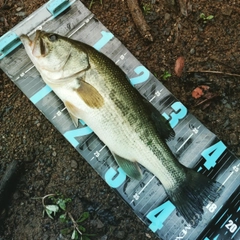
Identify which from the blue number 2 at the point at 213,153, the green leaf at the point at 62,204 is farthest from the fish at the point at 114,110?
the green leaf at the point at 62,204

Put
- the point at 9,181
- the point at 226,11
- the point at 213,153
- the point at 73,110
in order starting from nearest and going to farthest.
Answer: the point at 73,110, the point at 9,181, the point at 213,153, the point at 226,11

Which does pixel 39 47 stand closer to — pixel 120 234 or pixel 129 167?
pixel 129 167

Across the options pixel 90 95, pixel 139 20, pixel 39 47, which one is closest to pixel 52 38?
pixel 39 47

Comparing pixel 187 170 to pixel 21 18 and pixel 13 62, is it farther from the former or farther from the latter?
pixel 21 18

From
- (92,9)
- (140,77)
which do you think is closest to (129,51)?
(140,77)

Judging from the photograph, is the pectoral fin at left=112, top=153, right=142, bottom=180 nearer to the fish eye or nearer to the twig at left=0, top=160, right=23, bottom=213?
the twig at left=0, top=160, right=23, bottom=213

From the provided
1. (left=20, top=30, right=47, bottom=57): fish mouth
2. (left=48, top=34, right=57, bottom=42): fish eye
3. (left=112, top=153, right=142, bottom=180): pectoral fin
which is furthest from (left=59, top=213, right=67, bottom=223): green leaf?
(left=48, top=34, right=57, bottom=42): fish eye

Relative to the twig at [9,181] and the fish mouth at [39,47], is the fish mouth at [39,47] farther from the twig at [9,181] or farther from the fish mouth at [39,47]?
the twig at [9,181]
